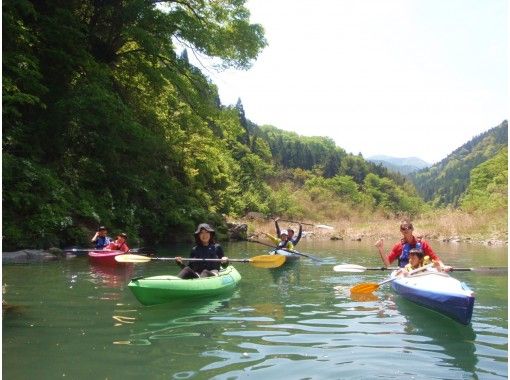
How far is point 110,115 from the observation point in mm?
15305

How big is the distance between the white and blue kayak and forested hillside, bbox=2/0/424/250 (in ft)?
33.8

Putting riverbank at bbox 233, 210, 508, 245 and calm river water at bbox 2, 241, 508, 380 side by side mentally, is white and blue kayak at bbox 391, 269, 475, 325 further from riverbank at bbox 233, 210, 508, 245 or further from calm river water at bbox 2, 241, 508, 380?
riverbank at bbox 233, 210, 508, 245

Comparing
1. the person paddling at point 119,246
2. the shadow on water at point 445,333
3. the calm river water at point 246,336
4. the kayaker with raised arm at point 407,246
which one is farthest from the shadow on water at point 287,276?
the person paddling at point 119,246

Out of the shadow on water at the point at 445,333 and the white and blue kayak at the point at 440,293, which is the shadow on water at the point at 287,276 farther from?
the shadow on water at the point at 445,333

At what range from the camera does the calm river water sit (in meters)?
4.14

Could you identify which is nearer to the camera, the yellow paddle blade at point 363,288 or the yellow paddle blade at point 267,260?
the yellow paddle blade at point 363,288

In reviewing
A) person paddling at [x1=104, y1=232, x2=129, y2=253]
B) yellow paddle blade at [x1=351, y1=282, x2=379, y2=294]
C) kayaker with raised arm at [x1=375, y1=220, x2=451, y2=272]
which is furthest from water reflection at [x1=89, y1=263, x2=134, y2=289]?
kayaker with raised arm at [x1=375, y1=220, x2=451, y2=272]

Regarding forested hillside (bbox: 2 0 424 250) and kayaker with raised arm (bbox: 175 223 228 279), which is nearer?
kayaker with raised arm (bbox: 175 223 228 279)

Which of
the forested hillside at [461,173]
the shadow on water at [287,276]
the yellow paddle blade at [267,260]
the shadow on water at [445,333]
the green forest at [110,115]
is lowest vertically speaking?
the shadow on water at [445,333]

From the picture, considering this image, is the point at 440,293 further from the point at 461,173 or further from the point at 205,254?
the point at 461,173

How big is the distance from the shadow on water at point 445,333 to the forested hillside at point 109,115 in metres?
10.6

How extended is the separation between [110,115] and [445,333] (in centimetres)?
1261

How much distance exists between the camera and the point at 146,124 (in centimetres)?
1988

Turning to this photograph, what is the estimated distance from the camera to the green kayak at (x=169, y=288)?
6.64 m
